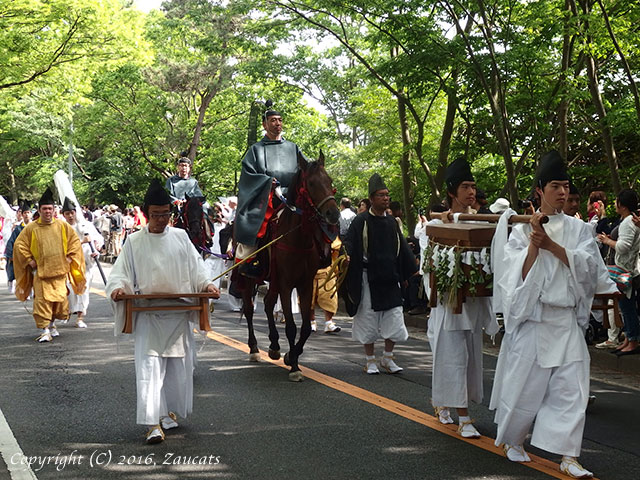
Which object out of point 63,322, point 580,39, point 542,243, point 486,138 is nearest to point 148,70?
point 486,138

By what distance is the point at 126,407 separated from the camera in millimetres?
7113

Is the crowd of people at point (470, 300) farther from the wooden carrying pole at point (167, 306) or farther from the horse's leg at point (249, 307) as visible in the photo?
the horse's leg at point (249, 307)

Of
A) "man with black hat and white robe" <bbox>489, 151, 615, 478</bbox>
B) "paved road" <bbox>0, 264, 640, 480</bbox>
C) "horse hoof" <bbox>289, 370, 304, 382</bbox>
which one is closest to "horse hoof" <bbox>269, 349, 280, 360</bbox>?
"paved road" <bbox>0, 264, 640, 480</bbox>

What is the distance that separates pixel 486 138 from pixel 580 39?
5.04 m

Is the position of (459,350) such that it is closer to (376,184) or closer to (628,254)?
(376,184)

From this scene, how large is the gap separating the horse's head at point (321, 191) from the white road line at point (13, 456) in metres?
3.61

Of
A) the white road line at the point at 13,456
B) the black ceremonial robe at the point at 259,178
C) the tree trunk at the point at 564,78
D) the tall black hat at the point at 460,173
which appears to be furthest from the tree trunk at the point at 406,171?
the white road line at the point at 13,456

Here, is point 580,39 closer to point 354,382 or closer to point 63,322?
point 354,382

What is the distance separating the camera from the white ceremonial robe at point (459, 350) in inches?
245

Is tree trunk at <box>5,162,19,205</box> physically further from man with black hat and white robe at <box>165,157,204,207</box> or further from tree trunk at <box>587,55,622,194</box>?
tree trunk at <box>587,55,622,194</box>

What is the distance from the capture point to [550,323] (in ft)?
17.3

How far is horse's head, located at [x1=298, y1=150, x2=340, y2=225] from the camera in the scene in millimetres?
8289

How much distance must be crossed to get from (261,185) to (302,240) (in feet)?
3.12

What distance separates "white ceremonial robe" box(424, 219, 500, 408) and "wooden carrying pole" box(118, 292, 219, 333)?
1769 millimetres
